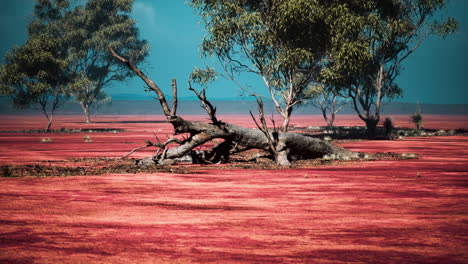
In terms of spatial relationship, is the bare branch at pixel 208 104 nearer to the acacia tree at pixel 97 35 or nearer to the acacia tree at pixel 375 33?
the acacia tree at pixel 375 33

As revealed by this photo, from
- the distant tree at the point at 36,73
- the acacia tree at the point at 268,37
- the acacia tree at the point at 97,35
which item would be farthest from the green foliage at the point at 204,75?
the acacia tree at the point at 97,35

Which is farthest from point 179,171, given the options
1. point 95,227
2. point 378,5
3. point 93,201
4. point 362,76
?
point 362,76

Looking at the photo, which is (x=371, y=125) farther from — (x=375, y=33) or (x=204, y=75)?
(x=204, y=75)

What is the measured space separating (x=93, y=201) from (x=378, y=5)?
1487 inches

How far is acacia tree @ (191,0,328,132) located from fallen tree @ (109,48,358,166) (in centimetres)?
1269

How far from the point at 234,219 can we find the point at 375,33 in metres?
36.9

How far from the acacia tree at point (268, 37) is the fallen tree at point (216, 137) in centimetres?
1269

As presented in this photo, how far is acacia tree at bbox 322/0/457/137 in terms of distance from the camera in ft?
116

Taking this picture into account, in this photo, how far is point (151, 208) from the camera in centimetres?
1123

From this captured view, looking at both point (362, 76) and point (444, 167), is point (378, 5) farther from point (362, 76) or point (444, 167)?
point (444, 167)

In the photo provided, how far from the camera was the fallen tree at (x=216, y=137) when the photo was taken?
20000mm

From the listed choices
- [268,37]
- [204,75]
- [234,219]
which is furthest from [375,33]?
[234,219]

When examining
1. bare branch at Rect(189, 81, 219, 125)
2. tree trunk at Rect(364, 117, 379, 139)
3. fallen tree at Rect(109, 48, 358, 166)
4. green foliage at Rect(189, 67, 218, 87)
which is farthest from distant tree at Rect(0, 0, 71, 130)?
bare branch at Rect(189, 81, 219, 125)

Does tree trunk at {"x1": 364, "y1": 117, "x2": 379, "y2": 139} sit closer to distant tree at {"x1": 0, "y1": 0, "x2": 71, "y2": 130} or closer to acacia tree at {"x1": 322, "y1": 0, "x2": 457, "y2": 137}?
acacia tree at {"x1": 322, "y1": 0, "x2": 457, "y2": 137}
